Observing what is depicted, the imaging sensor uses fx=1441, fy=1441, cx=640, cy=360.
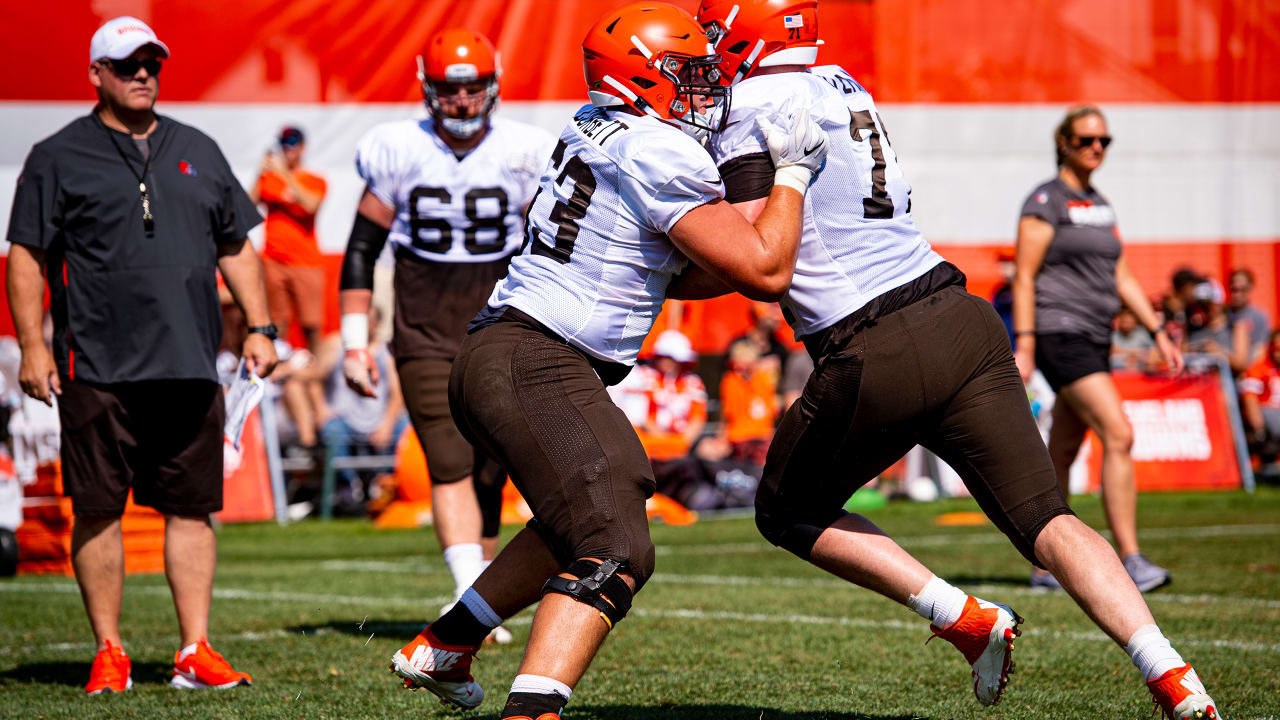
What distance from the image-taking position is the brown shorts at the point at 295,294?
1357 cm

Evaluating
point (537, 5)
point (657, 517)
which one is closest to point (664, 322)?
point (657, 517)

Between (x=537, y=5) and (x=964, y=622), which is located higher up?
(x=537, y=5)

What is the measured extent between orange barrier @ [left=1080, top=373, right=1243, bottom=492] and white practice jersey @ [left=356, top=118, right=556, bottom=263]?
9.53 m

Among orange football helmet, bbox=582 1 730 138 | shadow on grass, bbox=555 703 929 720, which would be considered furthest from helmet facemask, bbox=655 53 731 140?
shadow on grass, bbox=555 703 929 720

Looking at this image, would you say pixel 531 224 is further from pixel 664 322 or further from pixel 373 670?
pixel 664 322

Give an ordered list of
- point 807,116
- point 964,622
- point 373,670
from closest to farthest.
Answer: point 807,116 < point 964,622 < point 373,670

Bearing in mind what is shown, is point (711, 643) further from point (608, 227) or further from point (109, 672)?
point (608, 227)

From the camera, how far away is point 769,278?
3496mm

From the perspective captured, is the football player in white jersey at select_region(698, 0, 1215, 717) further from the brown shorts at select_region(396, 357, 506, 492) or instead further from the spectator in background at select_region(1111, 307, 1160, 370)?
the spectator in background at select_region(1111, 307, 1160, 370)

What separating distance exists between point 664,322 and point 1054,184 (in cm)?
713

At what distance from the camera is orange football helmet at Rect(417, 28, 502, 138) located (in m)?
5.98

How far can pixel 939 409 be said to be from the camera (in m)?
3.85

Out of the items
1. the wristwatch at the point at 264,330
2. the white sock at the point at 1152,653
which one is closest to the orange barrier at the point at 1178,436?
the wristwatch at the point at 264,330

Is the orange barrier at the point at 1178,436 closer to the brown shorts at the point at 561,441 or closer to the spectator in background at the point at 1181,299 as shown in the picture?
the spectator in background at the point at 1181,299
